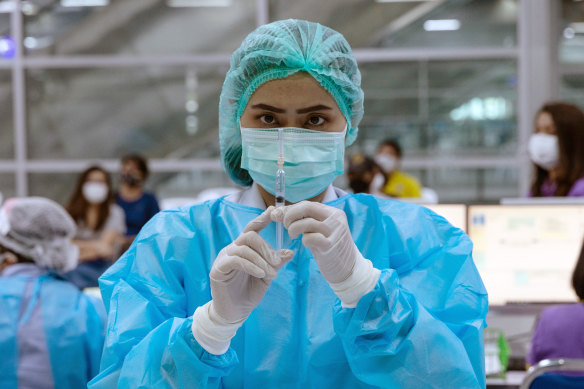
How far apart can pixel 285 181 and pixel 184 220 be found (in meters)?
0.19

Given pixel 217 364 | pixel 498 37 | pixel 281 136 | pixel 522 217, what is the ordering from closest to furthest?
1. pixel 217 364
2. pixel 281 136
3. pixel 522 217
4. pixel 498 37

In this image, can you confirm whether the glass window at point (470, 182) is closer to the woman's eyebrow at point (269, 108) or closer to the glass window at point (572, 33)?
the glass window at point (572, 33)

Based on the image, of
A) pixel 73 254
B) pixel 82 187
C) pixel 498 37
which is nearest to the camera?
pixel 73 254

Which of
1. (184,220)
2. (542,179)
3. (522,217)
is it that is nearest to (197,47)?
(542,179)

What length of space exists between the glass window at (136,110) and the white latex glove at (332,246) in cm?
545

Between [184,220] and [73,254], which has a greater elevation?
[184,220]

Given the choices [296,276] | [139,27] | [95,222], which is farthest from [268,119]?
[139,27]

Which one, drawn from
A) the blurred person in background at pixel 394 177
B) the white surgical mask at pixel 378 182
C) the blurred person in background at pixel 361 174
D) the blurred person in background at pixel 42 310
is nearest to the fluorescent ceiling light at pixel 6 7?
the blurred person in background at pixel 394 177

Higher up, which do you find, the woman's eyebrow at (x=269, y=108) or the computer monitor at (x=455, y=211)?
the woman's eyebrow at (x=269, y=108)

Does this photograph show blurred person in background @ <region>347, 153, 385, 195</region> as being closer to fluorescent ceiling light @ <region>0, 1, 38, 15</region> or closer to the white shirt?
the white shirt

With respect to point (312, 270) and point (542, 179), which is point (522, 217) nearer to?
point (542, 179)

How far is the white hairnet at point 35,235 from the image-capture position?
230cm

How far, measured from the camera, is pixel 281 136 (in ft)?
3.94

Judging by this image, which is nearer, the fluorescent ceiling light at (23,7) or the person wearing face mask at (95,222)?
the person wearing face mask at (95,222)
